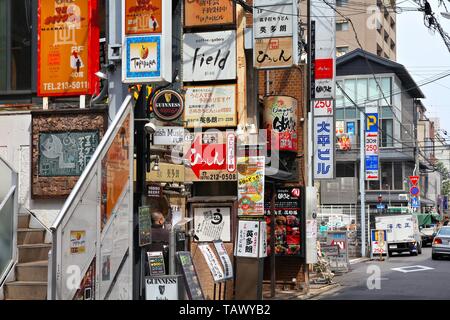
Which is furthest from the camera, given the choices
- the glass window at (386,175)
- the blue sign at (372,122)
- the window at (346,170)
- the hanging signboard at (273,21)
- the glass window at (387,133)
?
the window at (346,170)

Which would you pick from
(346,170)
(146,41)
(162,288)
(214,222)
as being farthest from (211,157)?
(346,170)

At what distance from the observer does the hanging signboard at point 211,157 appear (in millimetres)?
15273

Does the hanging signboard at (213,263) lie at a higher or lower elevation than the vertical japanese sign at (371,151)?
lower

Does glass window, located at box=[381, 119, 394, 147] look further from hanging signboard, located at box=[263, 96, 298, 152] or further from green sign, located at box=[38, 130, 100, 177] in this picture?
green sign, located at box=[38, 130, 100, 177]

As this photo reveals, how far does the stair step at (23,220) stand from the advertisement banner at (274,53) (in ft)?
23.5

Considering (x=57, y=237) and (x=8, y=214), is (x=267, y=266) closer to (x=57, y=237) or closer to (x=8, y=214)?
(x=8, y=214)

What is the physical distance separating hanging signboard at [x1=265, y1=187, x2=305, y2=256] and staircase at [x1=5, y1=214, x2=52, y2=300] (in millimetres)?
9563

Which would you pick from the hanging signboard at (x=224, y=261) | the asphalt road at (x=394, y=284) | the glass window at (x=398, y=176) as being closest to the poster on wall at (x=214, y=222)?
the hanging signboard at (x=224, y=261)

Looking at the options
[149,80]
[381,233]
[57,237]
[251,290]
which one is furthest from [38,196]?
[381,233]

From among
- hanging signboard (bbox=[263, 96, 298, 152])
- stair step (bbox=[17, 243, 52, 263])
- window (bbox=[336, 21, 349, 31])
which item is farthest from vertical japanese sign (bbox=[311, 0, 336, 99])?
window (bbox=[336, 21, 349, 31])

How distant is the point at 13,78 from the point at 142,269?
17.3 ft

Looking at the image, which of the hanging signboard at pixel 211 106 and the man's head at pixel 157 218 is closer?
the man's head at pixel 157 218

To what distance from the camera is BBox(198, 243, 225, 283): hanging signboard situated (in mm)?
12461

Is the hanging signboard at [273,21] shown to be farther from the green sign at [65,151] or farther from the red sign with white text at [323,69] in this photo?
the green sign at [65,151]
